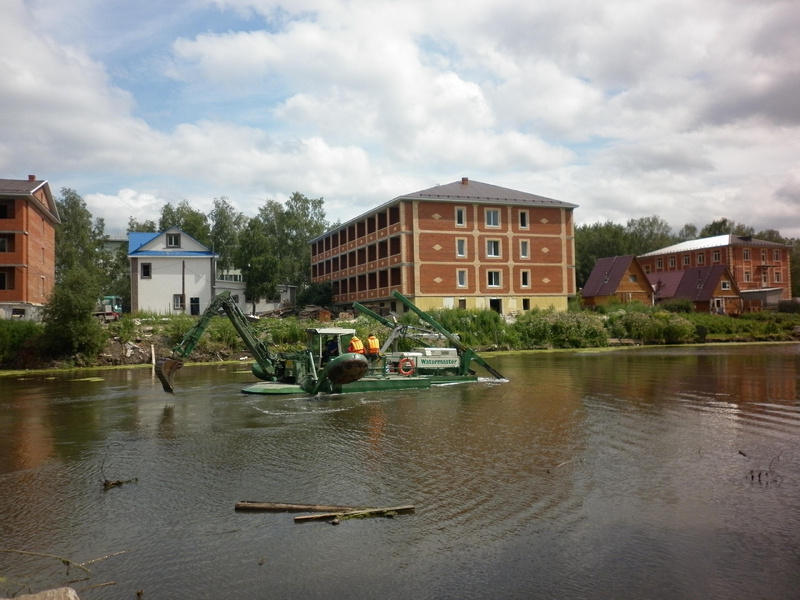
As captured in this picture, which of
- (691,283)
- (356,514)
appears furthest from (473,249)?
(356,514)

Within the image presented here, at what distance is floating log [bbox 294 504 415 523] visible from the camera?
954cm

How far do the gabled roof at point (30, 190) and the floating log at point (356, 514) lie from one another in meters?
49.3

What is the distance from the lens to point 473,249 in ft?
198

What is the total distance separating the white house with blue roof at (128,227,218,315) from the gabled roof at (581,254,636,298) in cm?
4244

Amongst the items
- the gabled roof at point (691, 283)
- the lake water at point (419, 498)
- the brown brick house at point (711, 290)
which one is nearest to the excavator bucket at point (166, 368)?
the lake water at point (419, 498)

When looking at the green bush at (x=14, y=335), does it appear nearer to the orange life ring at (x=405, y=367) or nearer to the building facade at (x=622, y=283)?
the orange life ring at (x=405, y=367)

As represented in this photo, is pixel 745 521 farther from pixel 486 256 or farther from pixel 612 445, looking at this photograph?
pixel 486 256

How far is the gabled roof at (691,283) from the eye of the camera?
7769 cm

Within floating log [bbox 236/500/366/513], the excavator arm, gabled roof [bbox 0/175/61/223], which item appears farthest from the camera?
gabled roof [bbox 0/175/61/223]

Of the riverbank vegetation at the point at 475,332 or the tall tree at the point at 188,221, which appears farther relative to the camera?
the tall tree at the point at 188,221

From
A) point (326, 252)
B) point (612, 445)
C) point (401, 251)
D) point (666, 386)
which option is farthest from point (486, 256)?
point (612, 445)

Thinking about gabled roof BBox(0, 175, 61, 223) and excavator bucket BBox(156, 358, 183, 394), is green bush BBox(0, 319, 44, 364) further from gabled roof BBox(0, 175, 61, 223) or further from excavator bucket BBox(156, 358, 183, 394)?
excavator bucket BBox(156, 358, 183, 394)

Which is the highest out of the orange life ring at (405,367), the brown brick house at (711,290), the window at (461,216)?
the window at (461,216)

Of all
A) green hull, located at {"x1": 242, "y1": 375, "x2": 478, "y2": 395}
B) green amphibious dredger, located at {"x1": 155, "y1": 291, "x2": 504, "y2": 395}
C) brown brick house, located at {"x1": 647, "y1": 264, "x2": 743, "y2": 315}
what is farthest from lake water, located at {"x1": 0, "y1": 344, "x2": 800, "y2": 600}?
brown brick house, located at {"x1": 647, "y1": 264, "x2": 743, "y2": 315}
